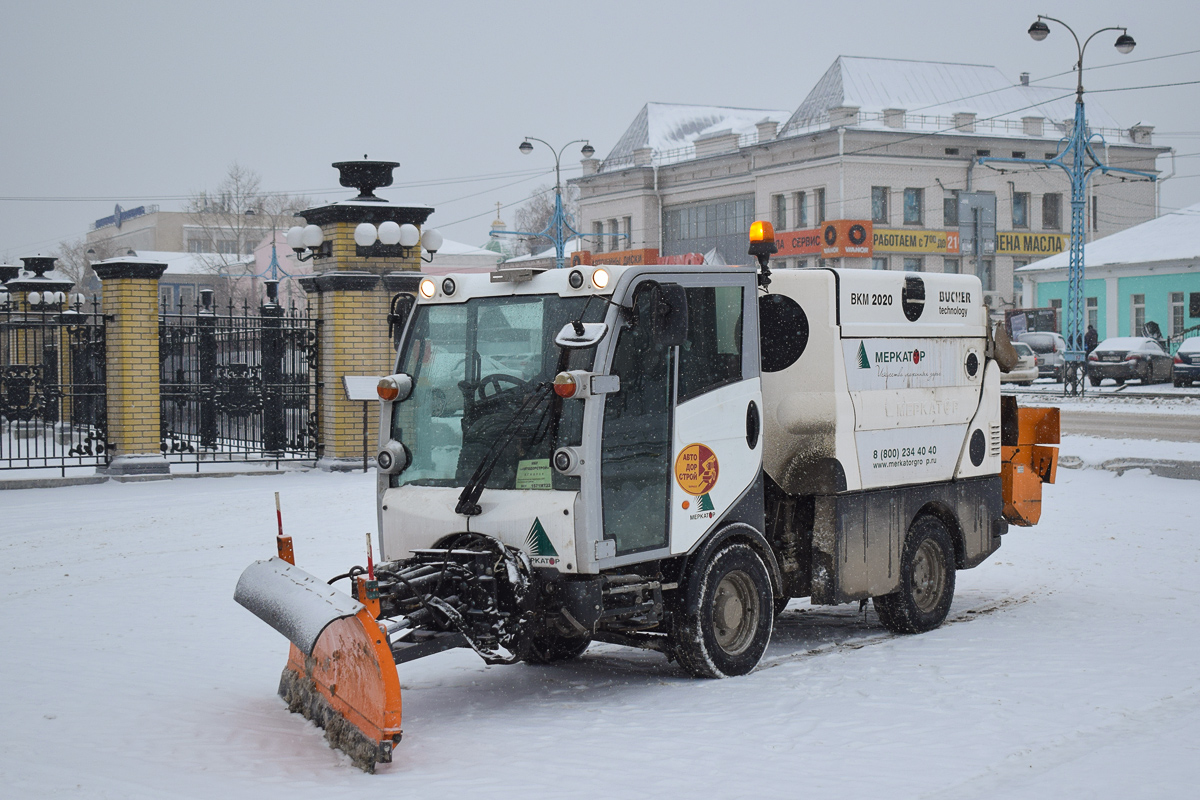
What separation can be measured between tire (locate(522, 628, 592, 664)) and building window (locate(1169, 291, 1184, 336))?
44.0 m

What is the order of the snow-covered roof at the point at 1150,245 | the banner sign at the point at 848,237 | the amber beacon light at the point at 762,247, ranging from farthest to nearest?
1. the banner sign at the point at 848,237
2. the snow-covered roof at the point at 1150,245
3. the amber beacon light at the point at 762,247

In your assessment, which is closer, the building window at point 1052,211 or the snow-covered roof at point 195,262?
the building window at point 1052,211

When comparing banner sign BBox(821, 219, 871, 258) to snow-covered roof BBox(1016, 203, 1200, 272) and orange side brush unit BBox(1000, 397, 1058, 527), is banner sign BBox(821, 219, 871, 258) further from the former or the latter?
orange side brush unit BBox(1000, 397, 1058, 527)

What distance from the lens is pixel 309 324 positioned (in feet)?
63.8

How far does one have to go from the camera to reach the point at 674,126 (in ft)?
227

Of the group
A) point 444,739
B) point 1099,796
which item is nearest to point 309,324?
point 444,739

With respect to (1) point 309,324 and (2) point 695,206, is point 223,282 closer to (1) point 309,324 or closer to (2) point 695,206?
(2) point 695,206

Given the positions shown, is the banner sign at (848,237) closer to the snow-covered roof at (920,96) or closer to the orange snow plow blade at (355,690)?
the snow-covered roof at (920,96)

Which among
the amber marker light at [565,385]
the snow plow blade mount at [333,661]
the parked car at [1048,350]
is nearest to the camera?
the snow plow blade mount at [333,661]

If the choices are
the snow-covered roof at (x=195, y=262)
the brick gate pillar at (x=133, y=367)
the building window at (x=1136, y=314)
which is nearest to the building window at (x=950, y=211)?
the building window at (x=1136, y=314)

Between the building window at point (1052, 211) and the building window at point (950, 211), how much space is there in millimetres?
5350

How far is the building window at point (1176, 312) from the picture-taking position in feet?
155

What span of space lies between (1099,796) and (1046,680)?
2.06 meters

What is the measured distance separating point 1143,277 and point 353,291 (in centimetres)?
3755
